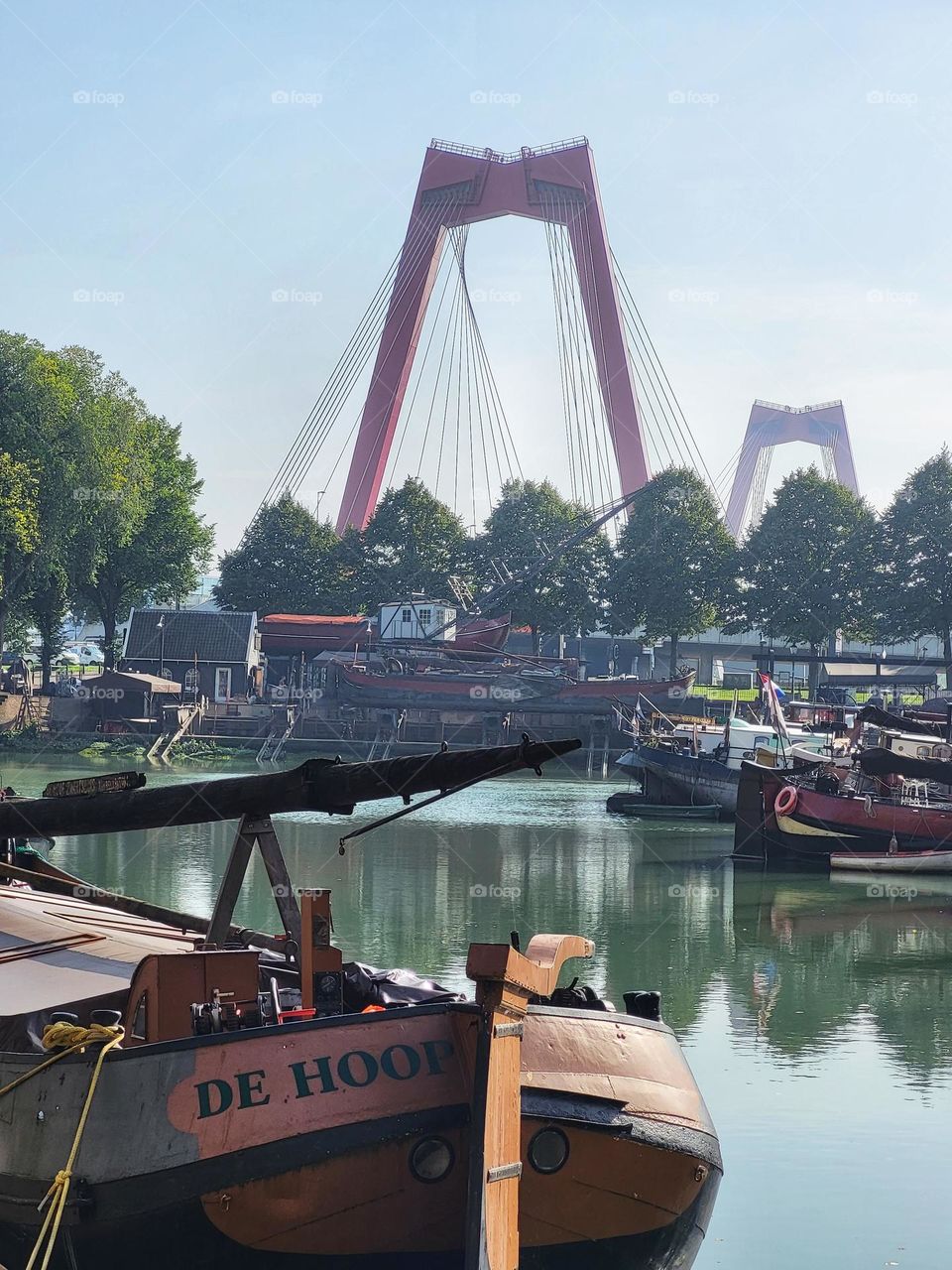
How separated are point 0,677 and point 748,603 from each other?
34226 mm

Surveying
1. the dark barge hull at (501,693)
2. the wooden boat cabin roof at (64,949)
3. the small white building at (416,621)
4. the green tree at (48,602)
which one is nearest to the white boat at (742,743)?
the dark barge hull at (501,693)

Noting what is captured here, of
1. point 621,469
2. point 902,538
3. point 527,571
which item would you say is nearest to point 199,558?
point 527,571

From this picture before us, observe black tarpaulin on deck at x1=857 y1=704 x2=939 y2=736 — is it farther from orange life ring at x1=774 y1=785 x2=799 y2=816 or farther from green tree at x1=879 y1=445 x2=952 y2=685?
green tree at x1=879 y1=445 x2=952 y2=685

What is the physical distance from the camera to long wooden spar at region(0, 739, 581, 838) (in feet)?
24.5

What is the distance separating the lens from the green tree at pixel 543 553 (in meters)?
71.9

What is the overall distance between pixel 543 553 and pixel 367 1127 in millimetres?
67801

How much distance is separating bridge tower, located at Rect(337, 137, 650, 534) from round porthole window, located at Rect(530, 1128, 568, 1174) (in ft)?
229

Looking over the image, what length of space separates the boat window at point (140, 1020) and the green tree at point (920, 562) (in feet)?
201

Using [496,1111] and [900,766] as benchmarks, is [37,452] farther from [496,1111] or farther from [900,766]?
[496,1111]

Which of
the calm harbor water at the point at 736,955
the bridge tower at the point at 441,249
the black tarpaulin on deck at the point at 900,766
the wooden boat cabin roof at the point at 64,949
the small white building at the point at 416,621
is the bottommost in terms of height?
the calm harbor water at the point at 736,955

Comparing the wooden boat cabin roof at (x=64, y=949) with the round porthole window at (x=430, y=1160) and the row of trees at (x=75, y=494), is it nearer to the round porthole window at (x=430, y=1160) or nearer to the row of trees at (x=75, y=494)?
the round porthole window at (x=430, y=1160)

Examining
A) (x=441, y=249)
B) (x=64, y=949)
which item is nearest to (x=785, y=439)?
(x=441, y=249)

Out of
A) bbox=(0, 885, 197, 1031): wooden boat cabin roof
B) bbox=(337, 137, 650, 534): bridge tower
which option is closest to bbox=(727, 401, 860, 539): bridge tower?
bbox=(337, 137, 650, 534): bridge tower

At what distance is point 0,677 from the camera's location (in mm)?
65750
